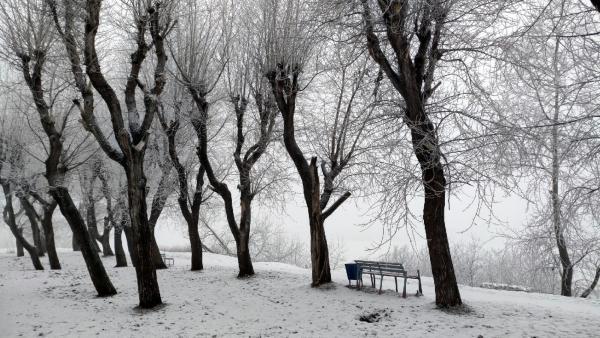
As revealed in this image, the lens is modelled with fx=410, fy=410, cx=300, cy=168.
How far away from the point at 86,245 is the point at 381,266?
23.7 ft

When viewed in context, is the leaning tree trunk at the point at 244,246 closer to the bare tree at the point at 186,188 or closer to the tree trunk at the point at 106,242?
the bare tree at the point at 186,188

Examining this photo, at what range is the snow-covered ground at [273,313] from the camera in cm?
683

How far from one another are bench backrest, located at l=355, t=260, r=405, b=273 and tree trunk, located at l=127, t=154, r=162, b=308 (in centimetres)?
519

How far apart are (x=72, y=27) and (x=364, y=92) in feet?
23.2

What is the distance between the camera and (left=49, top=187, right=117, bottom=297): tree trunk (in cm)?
980

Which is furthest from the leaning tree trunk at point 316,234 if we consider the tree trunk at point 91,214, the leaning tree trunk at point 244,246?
the tree trunk at point 91,214

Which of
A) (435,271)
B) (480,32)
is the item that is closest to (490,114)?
(480,32)

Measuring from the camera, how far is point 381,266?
10422 millimetres

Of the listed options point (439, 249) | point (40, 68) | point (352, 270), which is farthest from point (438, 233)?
point (40, 68)

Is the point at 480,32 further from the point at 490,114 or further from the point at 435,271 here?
the point at 435,271

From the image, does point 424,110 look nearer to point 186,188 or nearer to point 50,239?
point 186,188

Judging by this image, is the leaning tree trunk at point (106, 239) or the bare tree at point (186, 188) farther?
the leaning tree trunk at point (106, 239)

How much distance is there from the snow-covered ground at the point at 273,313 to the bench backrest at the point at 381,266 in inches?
24.4

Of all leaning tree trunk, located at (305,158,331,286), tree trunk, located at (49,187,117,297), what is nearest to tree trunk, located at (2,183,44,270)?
tree trunk, located at (49,187,117,297)
